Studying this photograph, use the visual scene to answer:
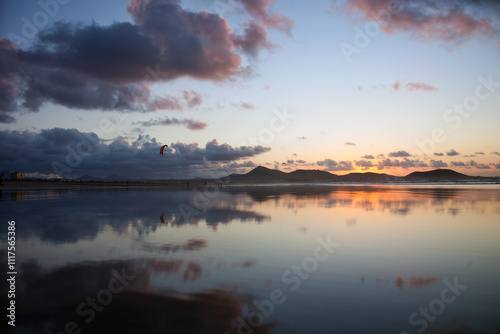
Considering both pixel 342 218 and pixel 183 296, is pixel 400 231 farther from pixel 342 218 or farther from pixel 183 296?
pixel 183 296

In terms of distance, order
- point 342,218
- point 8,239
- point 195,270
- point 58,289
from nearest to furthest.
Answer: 1. point 58,289
2. point 195,270
3. point 8,239
4. point 342,218

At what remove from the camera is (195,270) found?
991cm

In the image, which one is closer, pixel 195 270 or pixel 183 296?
pixel 183 296

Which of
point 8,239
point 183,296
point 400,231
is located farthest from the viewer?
point 400,231

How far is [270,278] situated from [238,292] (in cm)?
151

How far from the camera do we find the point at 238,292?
803cm

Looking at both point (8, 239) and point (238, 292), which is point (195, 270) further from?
point (8, 239)

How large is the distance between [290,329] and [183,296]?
113 inches

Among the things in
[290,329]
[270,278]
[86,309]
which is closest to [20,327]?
[86,309]

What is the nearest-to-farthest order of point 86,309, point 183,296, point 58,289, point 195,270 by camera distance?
point 86,309 < point 183,296 < point 58,289 < point 195,270

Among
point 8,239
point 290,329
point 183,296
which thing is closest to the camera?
point 290,329

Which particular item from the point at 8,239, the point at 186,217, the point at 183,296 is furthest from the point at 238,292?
the point at 186,217

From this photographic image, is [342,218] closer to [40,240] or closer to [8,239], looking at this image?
[40,240]

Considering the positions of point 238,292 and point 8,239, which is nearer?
point 238,292
